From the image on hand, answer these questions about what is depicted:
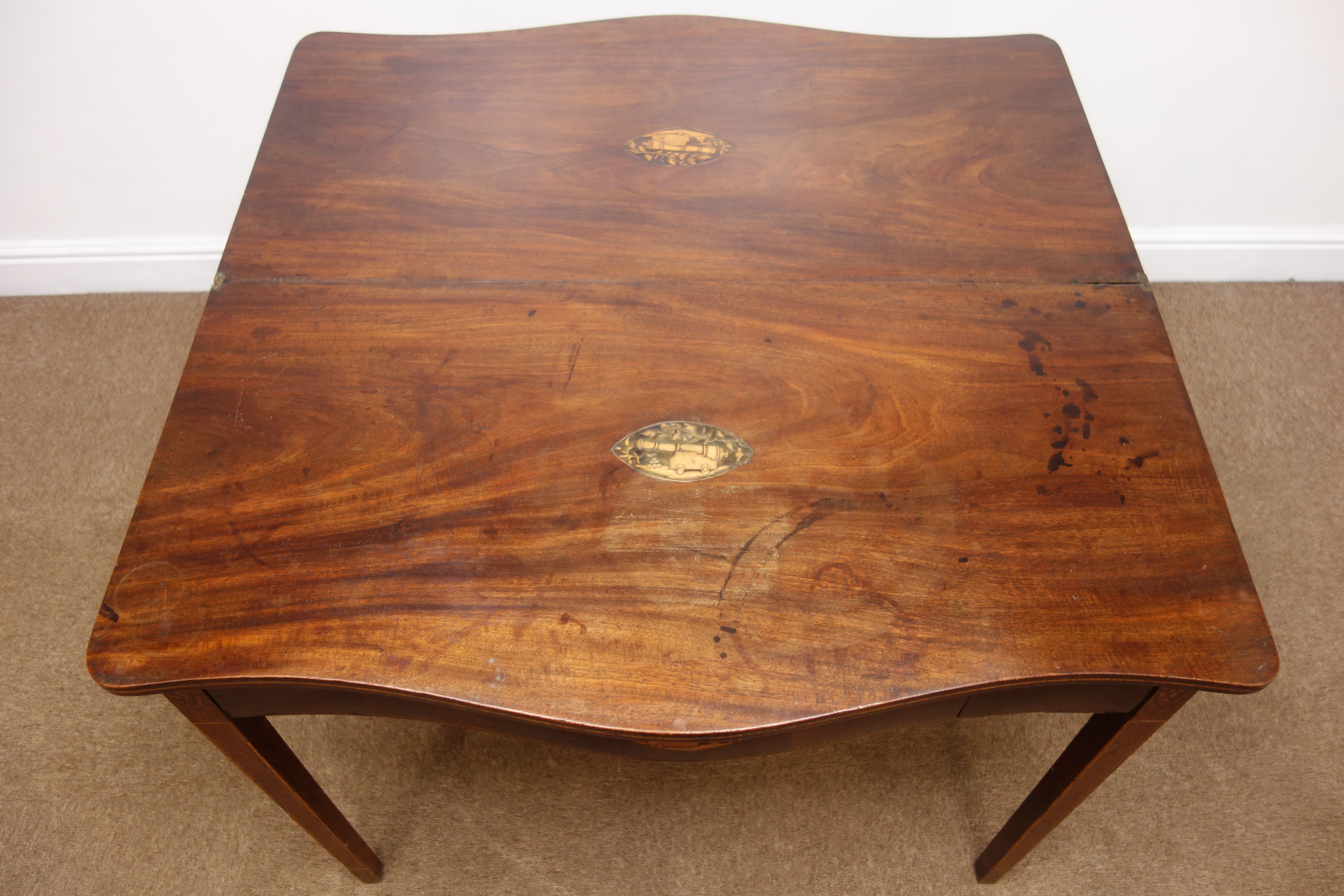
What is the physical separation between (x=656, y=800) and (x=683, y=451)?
611 mm

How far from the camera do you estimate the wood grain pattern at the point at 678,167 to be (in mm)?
976

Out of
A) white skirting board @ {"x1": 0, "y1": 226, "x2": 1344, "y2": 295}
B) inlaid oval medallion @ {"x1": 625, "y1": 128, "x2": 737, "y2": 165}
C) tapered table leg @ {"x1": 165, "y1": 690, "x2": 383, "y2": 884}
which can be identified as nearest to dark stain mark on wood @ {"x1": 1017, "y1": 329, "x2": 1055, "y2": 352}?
inlaid oval medallion @ {"x1": 625, "y1": 128, "x2": 737, "y2": 165}

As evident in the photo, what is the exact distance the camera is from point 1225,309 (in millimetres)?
1796

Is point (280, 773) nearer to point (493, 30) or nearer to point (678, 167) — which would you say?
point (678, 167)

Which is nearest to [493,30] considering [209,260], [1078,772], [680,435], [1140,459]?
[209,260]

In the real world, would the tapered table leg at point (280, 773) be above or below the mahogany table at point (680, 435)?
below

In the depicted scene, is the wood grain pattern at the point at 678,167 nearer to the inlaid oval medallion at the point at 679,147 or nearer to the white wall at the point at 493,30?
the inlaid oval medallion at the point at 679,147

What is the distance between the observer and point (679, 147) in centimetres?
108

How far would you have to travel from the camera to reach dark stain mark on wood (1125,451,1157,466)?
0.81 m

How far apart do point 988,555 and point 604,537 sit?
328 millimetres

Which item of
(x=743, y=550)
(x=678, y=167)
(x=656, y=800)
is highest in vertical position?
(x=678, y=167)

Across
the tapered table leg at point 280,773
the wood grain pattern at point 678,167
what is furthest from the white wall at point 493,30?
the tapered table leg at point 280,773

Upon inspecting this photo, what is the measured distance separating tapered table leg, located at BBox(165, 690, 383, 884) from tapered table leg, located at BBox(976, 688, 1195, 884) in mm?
777

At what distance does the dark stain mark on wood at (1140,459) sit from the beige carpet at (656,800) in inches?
23.3
